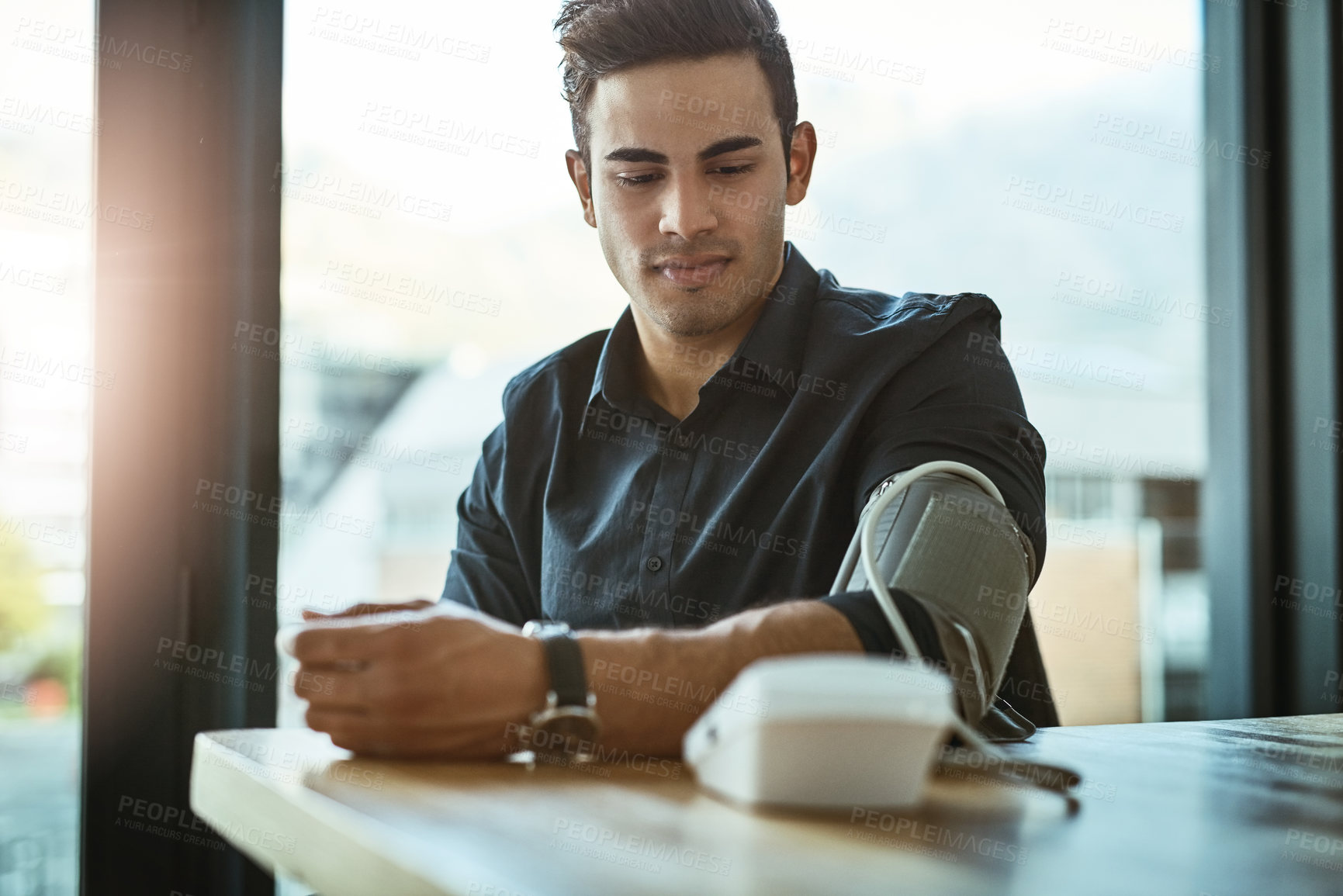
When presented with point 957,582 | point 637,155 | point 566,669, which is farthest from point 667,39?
point 566,669

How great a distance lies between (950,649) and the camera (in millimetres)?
815

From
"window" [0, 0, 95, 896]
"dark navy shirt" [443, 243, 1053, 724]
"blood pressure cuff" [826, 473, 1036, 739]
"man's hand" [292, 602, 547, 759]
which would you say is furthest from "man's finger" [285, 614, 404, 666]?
"window" [0, 0, 95, 896]

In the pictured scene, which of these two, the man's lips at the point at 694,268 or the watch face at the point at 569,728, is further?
the man's lips at the point at 694,268

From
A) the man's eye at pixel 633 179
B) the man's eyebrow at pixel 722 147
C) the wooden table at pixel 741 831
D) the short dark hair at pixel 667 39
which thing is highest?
the short dark hair at pixel 667 39

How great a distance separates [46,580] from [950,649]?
4.44ft

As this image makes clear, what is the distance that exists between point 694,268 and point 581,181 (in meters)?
0.37

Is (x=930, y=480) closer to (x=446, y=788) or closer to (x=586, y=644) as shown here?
(x=586, y=644)

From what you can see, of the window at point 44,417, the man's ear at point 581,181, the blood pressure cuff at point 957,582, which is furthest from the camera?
the man's ear at point 581,181

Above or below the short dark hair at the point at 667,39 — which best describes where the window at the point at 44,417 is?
below

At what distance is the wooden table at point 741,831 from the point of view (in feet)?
1.51

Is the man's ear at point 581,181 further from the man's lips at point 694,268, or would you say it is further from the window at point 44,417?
the window at point 44,417

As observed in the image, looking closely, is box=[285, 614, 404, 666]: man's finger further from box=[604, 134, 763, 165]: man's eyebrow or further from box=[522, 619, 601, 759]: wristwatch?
box=[604, 134, 763, 165]: man's eyebrow

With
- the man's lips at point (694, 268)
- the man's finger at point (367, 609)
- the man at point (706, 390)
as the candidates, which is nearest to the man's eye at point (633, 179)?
the man at point (706, 390)

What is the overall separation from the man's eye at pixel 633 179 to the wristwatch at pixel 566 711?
88 cm
